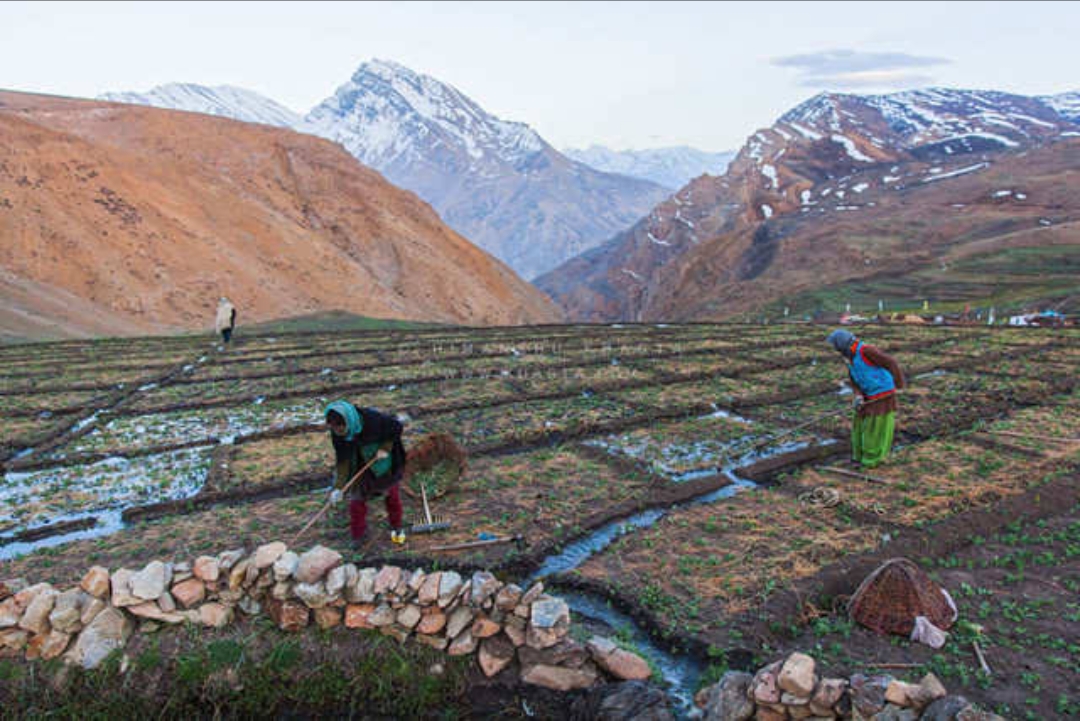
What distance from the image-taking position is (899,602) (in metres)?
5.37

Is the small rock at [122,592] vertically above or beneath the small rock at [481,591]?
beneath

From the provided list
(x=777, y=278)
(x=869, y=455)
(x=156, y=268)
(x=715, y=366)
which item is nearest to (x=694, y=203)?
(x=777, y=278)

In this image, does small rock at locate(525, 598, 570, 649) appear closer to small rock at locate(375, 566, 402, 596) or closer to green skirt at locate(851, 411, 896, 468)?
small rock at locate(375, 566, 402, 596)

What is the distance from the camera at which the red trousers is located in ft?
23.6

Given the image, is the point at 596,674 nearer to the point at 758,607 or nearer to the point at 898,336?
the point at 758,607

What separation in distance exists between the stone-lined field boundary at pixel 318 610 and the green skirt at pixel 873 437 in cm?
576

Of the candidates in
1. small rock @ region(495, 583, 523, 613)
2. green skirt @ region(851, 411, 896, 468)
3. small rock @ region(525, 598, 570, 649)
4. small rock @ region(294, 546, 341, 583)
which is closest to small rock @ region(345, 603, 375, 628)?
small rock @ region(294, 546, 341, 583)

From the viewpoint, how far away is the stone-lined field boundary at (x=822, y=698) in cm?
387

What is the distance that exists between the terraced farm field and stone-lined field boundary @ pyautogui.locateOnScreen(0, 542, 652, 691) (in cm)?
105

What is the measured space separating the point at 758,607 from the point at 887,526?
2.53 meters

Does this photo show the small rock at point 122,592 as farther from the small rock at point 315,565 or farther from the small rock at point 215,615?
the small rock at point 315,565

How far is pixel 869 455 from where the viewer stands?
925 centimetres

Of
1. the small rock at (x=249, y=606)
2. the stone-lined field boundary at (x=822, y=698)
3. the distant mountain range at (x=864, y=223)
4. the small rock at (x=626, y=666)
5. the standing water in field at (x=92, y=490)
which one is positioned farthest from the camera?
the distant mountain range at (x=864, y=223)

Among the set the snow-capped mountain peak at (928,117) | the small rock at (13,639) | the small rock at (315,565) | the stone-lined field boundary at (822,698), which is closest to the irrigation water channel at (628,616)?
the stone-lined field boundary at (822,698)
